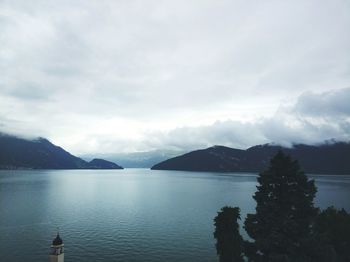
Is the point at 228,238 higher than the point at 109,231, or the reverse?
the point at 228,238

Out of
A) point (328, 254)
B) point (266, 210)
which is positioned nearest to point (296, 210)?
point (266, 210)

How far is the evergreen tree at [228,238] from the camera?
155ft

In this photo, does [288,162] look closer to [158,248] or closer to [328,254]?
[328,254]

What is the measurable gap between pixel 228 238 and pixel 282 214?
46.0 feet

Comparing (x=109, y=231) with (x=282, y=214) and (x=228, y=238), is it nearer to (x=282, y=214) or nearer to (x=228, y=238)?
(x=228, y=238)

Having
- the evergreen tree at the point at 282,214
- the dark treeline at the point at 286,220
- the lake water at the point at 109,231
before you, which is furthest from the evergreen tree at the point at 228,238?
the lake water at the point at 109,231

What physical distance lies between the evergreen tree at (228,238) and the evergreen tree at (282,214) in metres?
6.78

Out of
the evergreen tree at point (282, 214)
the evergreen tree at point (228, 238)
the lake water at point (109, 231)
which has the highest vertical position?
the evergreen tree at point (282, 214)

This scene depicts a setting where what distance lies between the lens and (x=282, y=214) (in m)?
37.5

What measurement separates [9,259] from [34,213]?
57337 mm

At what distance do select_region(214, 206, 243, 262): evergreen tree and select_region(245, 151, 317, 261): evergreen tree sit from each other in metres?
6.78

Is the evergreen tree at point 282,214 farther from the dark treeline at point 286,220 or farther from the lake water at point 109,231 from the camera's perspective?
the lake water at point 109,231

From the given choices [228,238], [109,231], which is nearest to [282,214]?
[228,238]

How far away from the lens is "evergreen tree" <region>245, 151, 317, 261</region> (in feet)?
119
